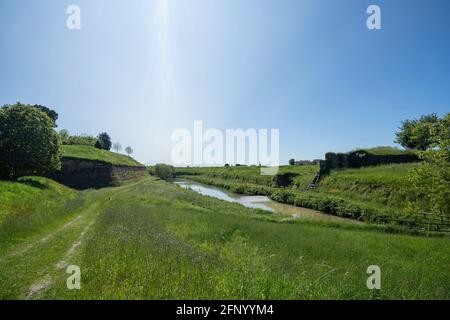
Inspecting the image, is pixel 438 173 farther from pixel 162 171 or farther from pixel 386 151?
pixel 162 171

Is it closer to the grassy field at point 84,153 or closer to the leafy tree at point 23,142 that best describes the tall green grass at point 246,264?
the leafy tree at point 23,142

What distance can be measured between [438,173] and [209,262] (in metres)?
13.9

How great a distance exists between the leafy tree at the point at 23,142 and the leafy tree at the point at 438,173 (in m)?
37.6

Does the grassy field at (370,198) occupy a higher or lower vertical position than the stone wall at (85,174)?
lower

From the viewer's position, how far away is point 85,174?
156 feet

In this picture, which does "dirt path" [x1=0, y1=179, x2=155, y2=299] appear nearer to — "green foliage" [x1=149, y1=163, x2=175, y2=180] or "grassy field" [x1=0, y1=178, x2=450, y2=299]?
"grassy field" [x1=0, y1=178, x2=450, y2=299]

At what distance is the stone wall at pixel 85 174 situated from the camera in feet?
144

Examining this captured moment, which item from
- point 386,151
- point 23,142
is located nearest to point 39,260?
point 23,142

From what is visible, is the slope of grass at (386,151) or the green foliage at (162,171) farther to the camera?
the green foliage at (162,171)

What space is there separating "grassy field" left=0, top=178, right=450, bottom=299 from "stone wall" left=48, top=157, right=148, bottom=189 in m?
27.0

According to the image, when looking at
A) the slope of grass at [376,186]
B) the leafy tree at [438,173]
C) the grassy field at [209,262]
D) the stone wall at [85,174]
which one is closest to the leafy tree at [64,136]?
the stone wall at [85,174]

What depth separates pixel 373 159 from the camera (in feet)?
177
